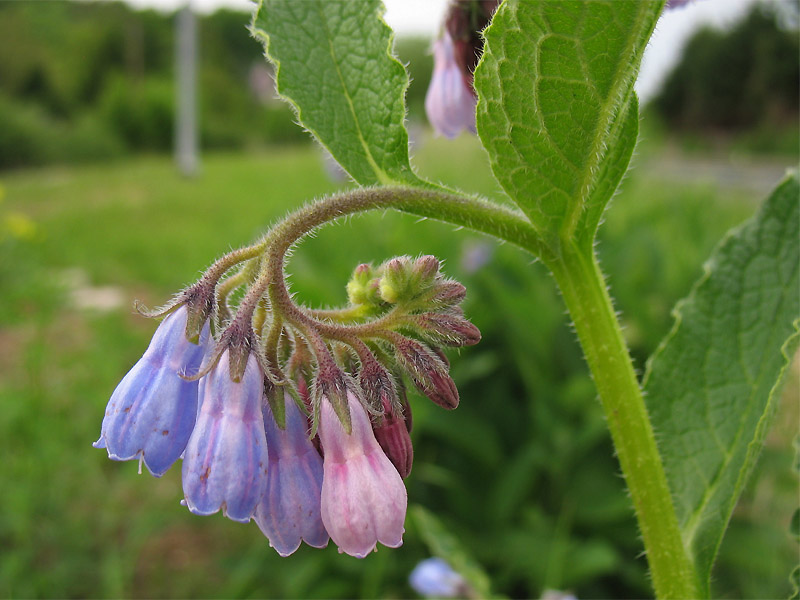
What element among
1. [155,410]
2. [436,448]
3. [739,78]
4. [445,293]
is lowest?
[436,448]

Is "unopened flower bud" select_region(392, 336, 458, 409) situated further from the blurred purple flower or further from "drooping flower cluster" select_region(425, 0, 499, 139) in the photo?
the blurred purple flower

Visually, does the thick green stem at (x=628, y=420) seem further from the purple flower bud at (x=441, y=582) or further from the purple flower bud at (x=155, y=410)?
the purple flower bud at (x=441, y=582)

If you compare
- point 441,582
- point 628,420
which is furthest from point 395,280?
point 441,582

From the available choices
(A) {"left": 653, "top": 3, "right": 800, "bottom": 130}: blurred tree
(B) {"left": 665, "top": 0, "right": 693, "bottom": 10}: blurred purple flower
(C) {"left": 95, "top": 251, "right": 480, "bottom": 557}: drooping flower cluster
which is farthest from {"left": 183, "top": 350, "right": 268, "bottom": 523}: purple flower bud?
(A) {"left": 653, "top": 3, "right": 800, "bottom": 130}: blurred tree

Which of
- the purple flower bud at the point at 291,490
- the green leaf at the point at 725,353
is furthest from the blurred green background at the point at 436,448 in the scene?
the green leaf at the point at 725,353

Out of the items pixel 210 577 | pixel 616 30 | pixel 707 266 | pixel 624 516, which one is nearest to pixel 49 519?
pixel 210 577

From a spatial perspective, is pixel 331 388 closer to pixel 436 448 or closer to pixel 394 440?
pixel 394 440

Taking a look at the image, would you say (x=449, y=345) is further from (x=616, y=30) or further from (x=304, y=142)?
(x=304, y=142)
